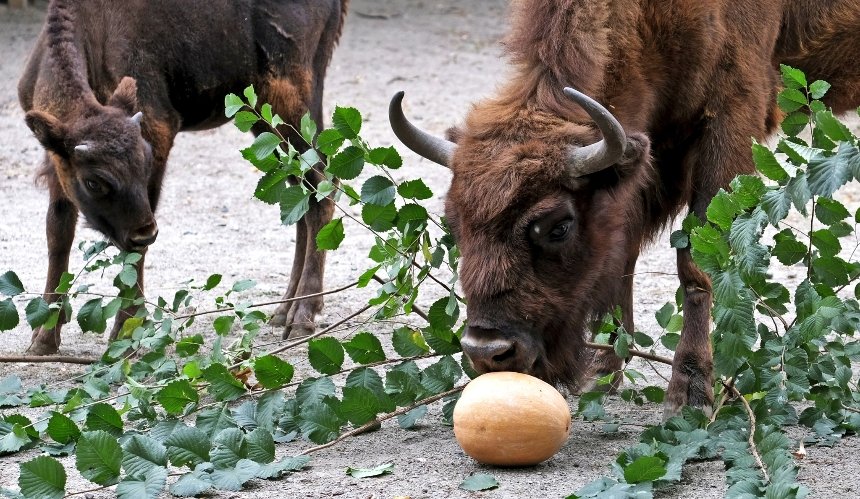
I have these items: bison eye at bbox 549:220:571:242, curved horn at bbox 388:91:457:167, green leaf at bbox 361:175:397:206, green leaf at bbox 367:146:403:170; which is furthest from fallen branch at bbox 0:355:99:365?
bison eye at bbox 549:220:571:242

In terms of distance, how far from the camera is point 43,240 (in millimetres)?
8133

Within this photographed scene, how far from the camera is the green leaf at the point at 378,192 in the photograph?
420 centimetres

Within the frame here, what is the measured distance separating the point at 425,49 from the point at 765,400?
11.3 m

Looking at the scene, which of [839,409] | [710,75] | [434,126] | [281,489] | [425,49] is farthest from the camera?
[425,49]

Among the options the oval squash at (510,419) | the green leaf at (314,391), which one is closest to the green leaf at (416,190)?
the green leaf at (314,391)

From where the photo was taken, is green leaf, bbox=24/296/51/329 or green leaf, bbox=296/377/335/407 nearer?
green leaf, bbox=296/377/335/407

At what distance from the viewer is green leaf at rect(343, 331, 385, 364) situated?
4086 mm

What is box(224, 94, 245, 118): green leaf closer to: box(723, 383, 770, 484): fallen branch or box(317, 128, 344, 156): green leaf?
box(317, 128, 344, 156): green leaf

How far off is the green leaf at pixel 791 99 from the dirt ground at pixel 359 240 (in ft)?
2.82

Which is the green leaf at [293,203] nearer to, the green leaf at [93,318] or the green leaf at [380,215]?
the green leaf at [380,215]

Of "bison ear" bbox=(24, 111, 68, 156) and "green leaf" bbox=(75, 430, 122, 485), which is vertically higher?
"bison ear" bbox=(24, 111, 68, 156)

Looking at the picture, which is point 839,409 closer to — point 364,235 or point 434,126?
point 364,235

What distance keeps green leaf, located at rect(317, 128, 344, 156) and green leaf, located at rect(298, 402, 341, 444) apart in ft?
3.13

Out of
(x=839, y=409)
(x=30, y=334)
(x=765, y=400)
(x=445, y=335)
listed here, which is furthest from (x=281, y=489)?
(x=30, y=334)
